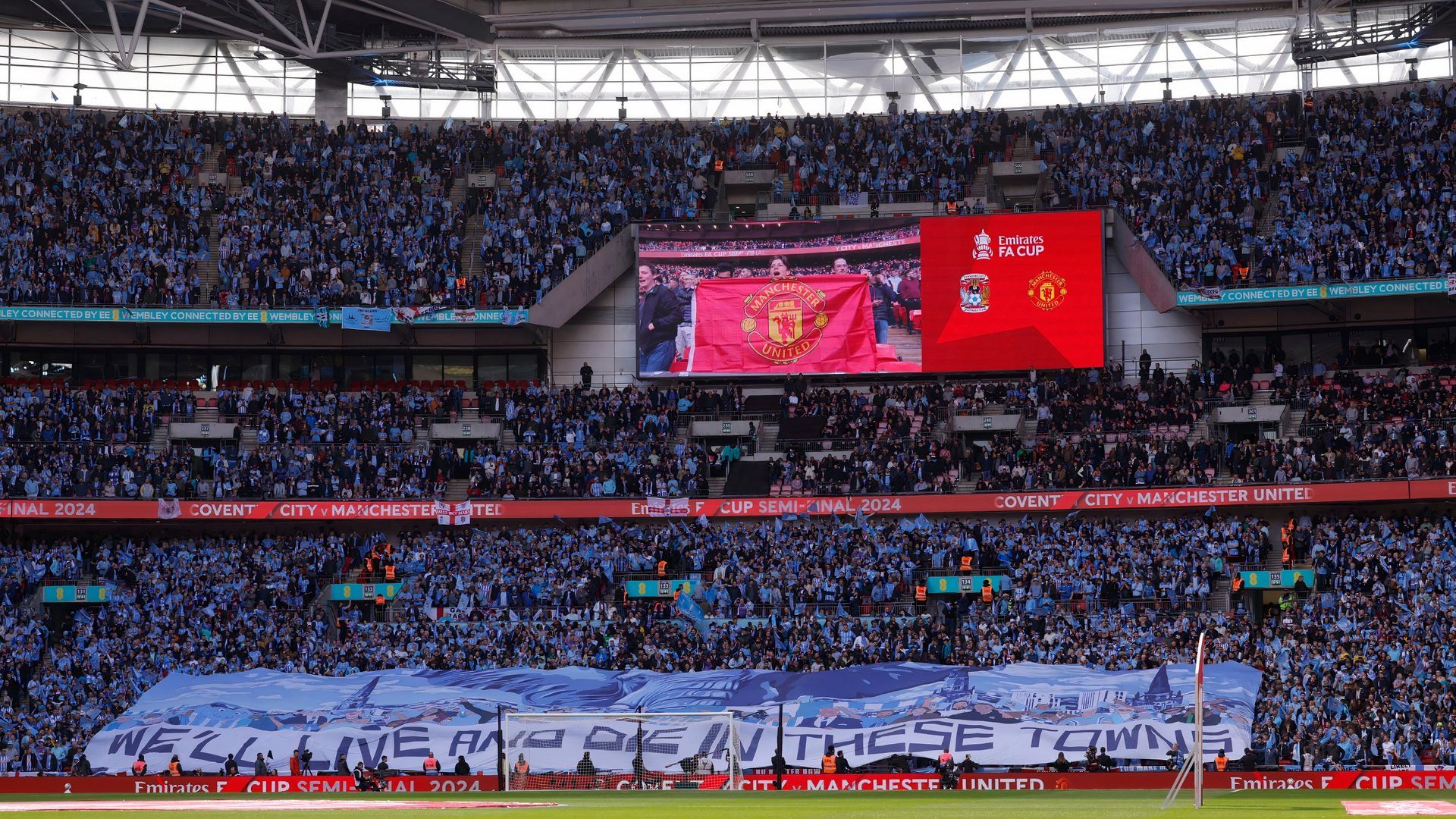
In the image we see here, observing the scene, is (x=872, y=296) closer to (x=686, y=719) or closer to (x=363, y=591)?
(x=363, y=591)

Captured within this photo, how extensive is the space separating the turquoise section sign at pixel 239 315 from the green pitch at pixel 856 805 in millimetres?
20407

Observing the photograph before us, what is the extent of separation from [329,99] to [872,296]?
22634 mm

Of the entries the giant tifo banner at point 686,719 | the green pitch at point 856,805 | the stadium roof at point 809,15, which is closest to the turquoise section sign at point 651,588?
the giant tifo banner at point 686,719

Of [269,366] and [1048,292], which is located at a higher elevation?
[1048,292]

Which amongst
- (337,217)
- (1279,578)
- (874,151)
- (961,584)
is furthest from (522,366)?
(1279,578)

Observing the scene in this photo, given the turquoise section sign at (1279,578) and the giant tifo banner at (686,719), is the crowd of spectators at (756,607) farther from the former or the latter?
the giant tifo banner at (686,719)

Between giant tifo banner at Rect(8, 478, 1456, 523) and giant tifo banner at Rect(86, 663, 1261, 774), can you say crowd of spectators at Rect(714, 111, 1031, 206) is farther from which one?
giant tifo banner at Rect(86, 663, 1261, 774)

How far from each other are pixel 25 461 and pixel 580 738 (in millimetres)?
21905

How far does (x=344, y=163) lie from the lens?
54844 mm

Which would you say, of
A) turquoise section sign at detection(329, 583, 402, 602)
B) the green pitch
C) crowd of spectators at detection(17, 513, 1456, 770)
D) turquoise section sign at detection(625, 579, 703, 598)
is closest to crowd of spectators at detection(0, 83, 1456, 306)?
crowd of spectators at detection(17, 513, 1456, 770)

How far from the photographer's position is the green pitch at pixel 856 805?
2228cm

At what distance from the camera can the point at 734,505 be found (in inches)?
1813

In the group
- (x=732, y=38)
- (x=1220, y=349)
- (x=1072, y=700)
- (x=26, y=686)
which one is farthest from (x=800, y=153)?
(x=26, y=686)

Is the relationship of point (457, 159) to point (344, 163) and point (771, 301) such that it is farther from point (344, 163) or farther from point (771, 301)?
point (771, 301)
